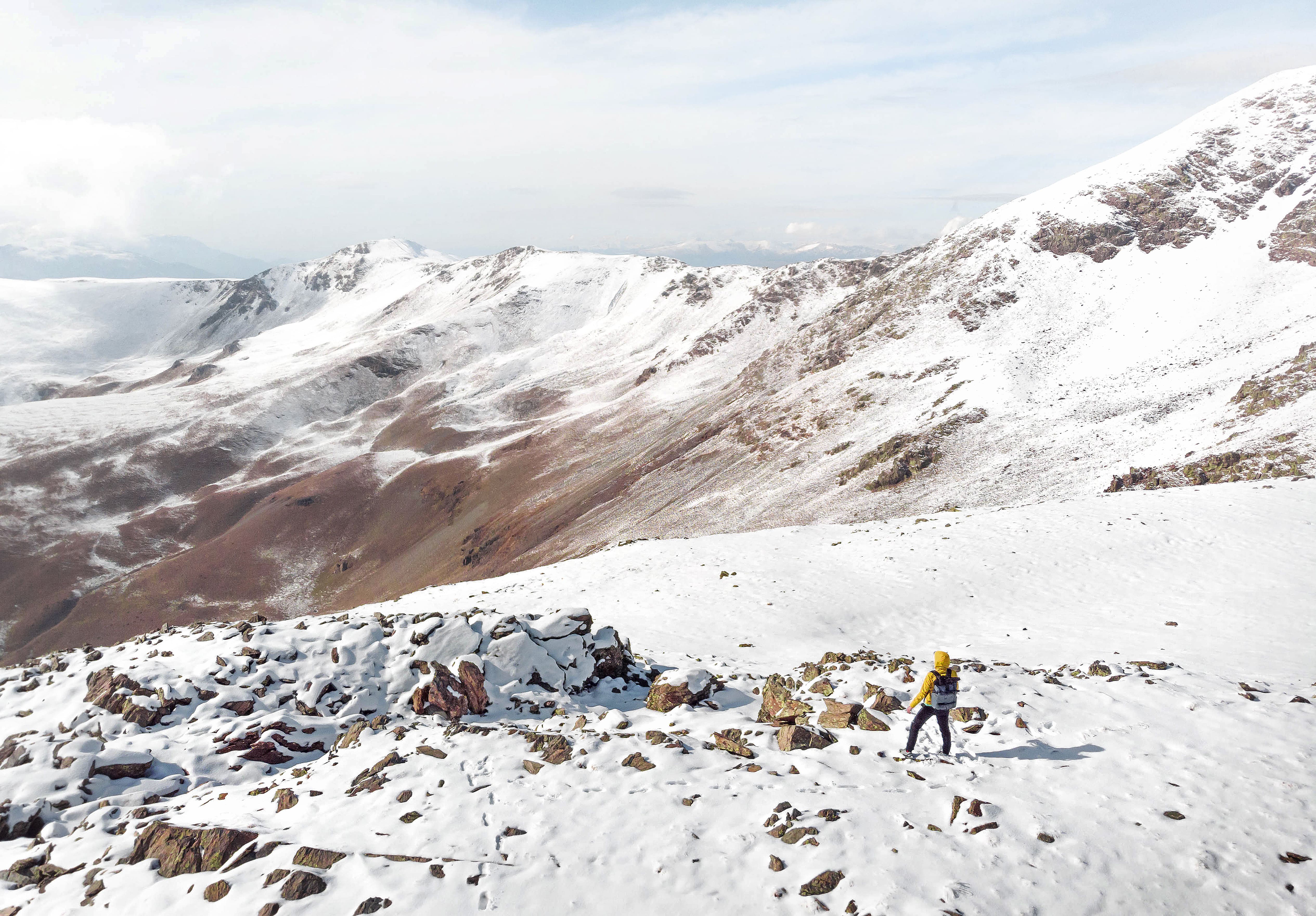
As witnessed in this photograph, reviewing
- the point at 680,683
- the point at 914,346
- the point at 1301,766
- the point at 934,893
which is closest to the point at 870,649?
the point at 680,683

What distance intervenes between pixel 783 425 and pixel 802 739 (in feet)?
235

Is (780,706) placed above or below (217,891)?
below

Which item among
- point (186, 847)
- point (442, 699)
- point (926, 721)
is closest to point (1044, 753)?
point (926, 721)

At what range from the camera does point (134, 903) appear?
28.4 ft

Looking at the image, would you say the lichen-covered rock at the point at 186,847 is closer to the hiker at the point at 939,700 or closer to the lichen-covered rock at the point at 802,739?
the lichen-covered rock at the point at 802,739

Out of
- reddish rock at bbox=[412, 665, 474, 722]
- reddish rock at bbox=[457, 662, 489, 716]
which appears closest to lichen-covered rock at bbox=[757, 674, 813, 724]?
reddish rock at bbox=[457, 662, 489, 716]

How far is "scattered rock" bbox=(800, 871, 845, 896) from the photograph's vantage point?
820 centimetres

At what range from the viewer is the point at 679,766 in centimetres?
1161

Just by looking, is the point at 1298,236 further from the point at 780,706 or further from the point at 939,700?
the point at 780,706

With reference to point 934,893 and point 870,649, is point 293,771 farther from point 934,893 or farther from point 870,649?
point 870,649

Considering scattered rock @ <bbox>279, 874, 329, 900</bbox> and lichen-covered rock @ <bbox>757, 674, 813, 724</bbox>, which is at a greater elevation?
scattered rock @ <bbox>279, 874, 329, 900</bbox>

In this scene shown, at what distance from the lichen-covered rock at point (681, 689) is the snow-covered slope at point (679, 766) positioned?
0.33 feet

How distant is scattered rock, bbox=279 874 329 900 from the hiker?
1033cm

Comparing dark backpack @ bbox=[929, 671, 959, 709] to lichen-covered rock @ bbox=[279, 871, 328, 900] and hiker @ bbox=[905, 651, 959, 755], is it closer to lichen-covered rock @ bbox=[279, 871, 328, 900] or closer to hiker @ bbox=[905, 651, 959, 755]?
hiker @ bbox=[905, 651, 959, 755]
